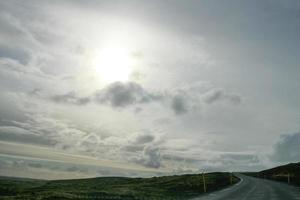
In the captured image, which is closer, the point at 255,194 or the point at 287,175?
the point at 255,194

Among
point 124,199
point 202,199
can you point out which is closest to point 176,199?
point 202,199

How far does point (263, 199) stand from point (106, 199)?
14.9 metres

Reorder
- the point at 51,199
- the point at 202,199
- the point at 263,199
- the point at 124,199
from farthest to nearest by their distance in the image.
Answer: the point at 51,199 → the point at 124,199 → the point at 202,199 → the point at 263,199

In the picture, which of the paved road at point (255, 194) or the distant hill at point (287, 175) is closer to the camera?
the paved road at point (255, 194)

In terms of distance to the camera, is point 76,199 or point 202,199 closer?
point 202,199

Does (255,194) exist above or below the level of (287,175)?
below

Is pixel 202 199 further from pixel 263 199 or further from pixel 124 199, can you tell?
pixel 124 199

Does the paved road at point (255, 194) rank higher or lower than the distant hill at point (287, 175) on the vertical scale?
lower

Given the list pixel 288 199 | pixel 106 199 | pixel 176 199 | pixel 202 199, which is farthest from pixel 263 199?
pixel 106 199

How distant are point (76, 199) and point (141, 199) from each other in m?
7.15

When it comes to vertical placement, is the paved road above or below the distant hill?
below

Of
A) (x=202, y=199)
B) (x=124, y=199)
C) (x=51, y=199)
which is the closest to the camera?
(x=202, y=199)

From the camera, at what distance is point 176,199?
3353 centimetres

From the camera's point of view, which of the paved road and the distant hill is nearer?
the paved road
